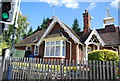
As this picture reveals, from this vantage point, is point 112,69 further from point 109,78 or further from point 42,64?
point 42,64

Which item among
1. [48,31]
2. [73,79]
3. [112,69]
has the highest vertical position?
[48,31]

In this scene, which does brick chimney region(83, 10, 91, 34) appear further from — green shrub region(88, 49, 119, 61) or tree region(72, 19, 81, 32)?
tree region(72, 19, 81, 32)

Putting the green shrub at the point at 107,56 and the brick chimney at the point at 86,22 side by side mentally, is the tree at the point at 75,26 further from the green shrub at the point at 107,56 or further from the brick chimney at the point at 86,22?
the green shrub at the point at 107,56

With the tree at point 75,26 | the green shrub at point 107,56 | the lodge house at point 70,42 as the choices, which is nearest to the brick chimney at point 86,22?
the lodge house at point 70,42

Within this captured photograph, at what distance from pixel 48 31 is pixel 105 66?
42.0 ft

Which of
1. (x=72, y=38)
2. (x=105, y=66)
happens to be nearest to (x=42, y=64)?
(x=105, y=66)

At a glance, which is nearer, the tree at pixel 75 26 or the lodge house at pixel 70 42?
the lodge house at pixel 70 42

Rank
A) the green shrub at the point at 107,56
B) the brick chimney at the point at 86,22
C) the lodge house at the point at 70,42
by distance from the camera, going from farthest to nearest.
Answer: the brick chimney at the point at 86,22 → the lodge house at the point at 70,42 → the green shrub at the point at 107,56

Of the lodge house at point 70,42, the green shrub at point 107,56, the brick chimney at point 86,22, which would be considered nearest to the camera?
the green shrub at point 107,56

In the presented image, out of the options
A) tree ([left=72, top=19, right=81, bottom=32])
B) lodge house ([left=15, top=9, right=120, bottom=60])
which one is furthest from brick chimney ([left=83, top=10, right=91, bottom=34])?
tree ([left=72, top=19, right=81, bottom=32])

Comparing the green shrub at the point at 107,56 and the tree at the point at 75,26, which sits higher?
Answer: the tree at the point at 75,26

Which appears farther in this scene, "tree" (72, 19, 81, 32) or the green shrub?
→ "tree" (72, 19, 81, 32)

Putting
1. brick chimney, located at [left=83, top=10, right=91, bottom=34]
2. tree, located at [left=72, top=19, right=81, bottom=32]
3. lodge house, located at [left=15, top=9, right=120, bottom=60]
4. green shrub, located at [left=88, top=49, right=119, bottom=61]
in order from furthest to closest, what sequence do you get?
tree, located at [left=72, top=19, right=81, bottom=32]
brick chimney, located at [left=83, top=10, right=91, bottom=34]
lodge house, located at [left=15, top=9, right=120, bottom=60]
green shrub, located at [left=88, top=49, right=119, bottom=61]

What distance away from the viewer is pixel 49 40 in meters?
16.5
